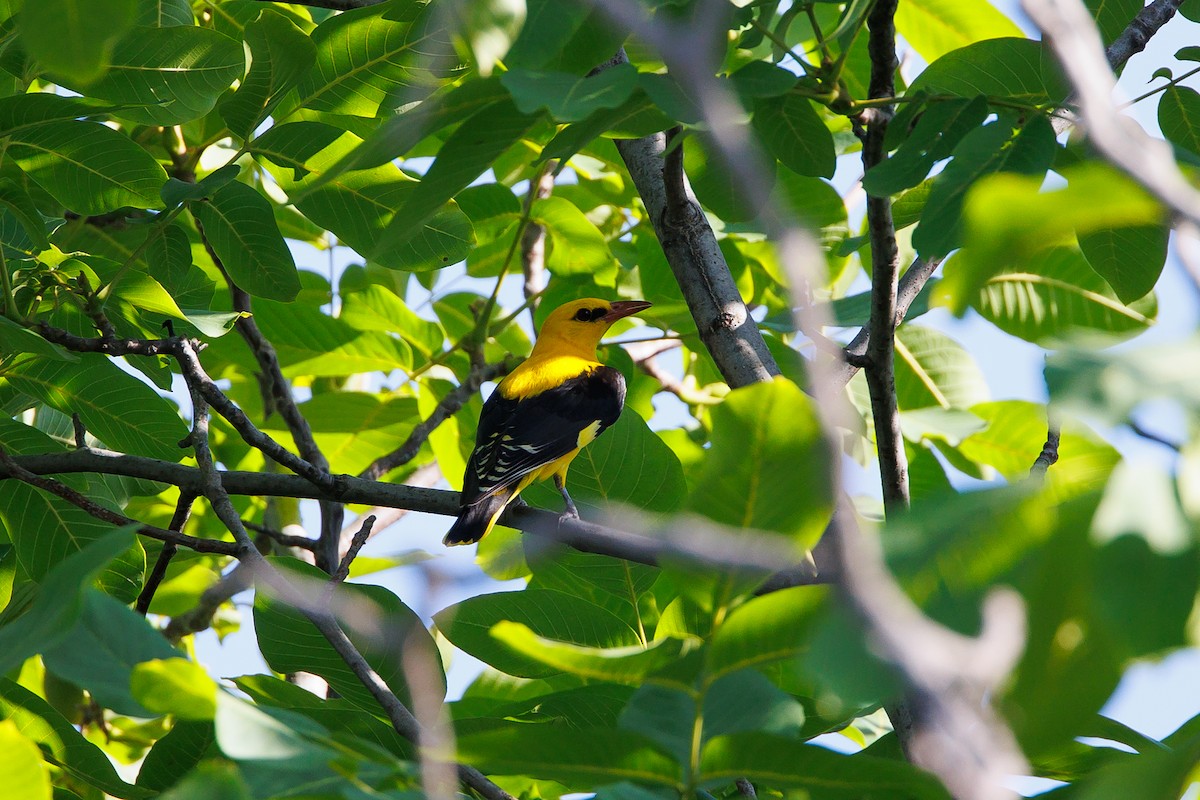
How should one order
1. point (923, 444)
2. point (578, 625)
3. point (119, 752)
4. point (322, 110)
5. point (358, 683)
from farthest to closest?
point (119, 752)
point (923, 444)
point (322, 110)
point (578, 625)
point (358, 683)

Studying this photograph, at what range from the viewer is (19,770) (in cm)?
129

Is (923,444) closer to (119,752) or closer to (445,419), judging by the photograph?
(445,419)

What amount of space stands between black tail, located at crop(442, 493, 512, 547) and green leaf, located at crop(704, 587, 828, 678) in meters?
2.61

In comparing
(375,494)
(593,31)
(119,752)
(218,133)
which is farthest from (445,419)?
(593,31)

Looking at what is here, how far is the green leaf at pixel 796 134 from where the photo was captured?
2.22 meters

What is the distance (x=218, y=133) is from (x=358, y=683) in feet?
8.55

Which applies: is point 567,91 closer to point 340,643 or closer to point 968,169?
point 968,169

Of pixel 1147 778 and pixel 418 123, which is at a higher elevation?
pixel 418 123

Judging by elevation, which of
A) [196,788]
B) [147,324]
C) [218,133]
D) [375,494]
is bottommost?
[196,788]

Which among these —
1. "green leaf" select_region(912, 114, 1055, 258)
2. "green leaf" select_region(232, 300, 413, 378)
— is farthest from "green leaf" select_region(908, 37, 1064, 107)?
"green leaf" select_region(232, 300, 413, 378)

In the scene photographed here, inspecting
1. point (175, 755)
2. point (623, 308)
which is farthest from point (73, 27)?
point (623, 308)

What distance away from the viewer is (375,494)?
2865 mm

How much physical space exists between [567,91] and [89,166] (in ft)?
5.96

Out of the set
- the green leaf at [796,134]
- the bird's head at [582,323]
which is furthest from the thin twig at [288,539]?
the green leaf at [796,134]
